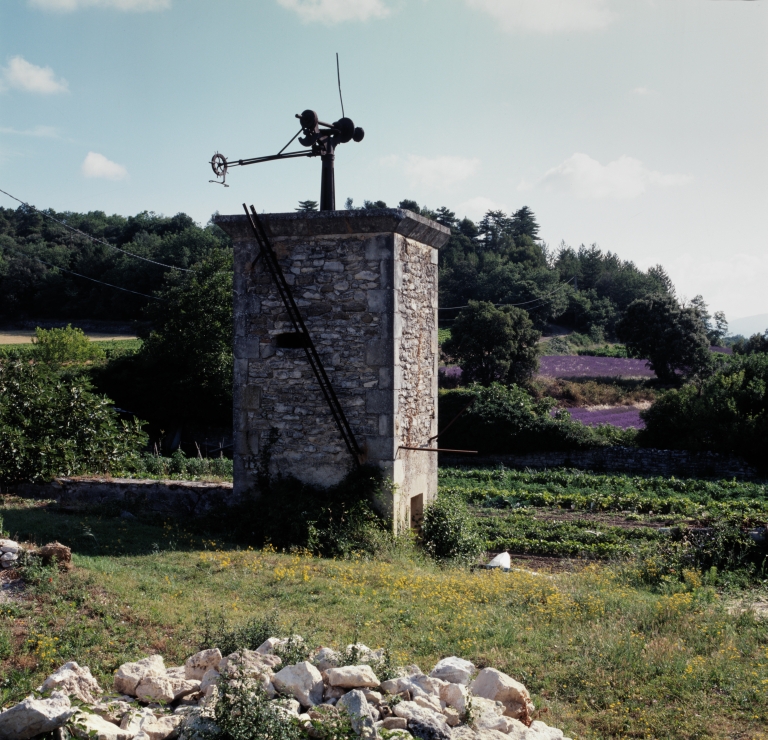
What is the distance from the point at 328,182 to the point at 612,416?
2178 cm

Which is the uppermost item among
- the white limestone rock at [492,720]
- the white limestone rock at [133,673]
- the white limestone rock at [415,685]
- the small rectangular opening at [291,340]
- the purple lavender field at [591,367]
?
the purple lavender field at [591,367]

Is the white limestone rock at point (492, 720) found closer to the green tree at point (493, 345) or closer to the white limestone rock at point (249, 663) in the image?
the white limestone rock at point (249, 663)

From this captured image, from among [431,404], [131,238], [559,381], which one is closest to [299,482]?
[431,404]

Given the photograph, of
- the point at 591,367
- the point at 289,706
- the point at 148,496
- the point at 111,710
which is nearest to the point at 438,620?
the point at 289,706

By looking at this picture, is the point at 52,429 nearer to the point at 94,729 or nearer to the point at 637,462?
the point at 94,729

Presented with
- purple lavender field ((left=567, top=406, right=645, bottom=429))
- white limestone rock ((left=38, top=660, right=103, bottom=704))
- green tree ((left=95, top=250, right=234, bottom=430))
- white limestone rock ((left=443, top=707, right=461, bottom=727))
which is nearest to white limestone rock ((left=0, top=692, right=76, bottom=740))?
white limestone rock ((left=38, top=660, right=103, bottom=704))

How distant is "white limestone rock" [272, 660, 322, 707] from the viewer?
13.9 feet

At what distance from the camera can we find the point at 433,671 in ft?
15.8

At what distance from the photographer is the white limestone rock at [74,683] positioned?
4.11m

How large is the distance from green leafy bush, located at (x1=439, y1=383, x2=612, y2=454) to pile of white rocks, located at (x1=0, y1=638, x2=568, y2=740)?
688 inches

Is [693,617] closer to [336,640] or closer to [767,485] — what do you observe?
[336,640]

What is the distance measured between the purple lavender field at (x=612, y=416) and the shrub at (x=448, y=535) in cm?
1716

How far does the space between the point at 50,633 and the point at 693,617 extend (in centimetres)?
530

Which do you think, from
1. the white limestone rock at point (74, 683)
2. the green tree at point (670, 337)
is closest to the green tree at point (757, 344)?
the green tree at point (670, 337)
